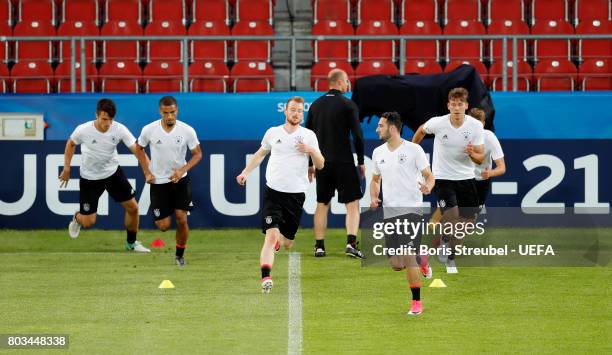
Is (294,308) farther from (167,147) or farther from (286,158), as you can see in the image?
(167,147)

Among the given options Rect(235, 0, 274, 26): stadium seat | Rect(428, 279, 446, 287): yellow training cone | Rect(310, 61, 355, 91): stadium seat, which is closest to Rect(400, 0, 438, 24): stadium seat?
Rect(310, 61, 355, 91): stadium seat

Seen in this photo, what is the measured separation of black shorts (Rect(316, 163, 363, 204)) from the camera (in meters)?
15.0

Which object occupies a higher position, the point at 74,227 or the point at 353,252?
the point at 74,227

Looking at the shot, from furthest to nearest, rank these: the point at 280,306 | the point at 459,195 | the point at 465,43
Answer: the point at 465,43
the point at 459,195
the point at 280,306

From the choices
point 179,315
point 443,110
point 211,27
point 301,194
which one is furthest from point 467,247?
point 211,27

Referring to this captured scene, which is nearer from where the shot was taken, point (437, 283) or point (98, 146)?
point (437, 283)

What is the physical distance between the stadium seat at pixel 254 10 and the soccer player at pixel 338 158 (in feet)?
21.5

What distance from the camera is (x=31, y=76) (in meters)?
19.8

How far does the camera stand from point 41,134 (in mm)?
18266

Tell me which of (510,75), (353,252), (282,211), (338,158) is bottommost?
(353,252)

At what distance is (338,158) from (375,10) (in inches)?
276

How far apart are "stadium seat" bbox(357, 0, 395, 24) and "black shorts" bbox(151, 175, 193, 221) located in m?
7.98

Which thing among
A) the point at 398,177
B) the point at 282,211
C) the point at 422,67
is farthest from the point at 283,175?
the point at 422,67

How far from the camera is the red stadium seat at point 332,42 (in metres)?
20.7
